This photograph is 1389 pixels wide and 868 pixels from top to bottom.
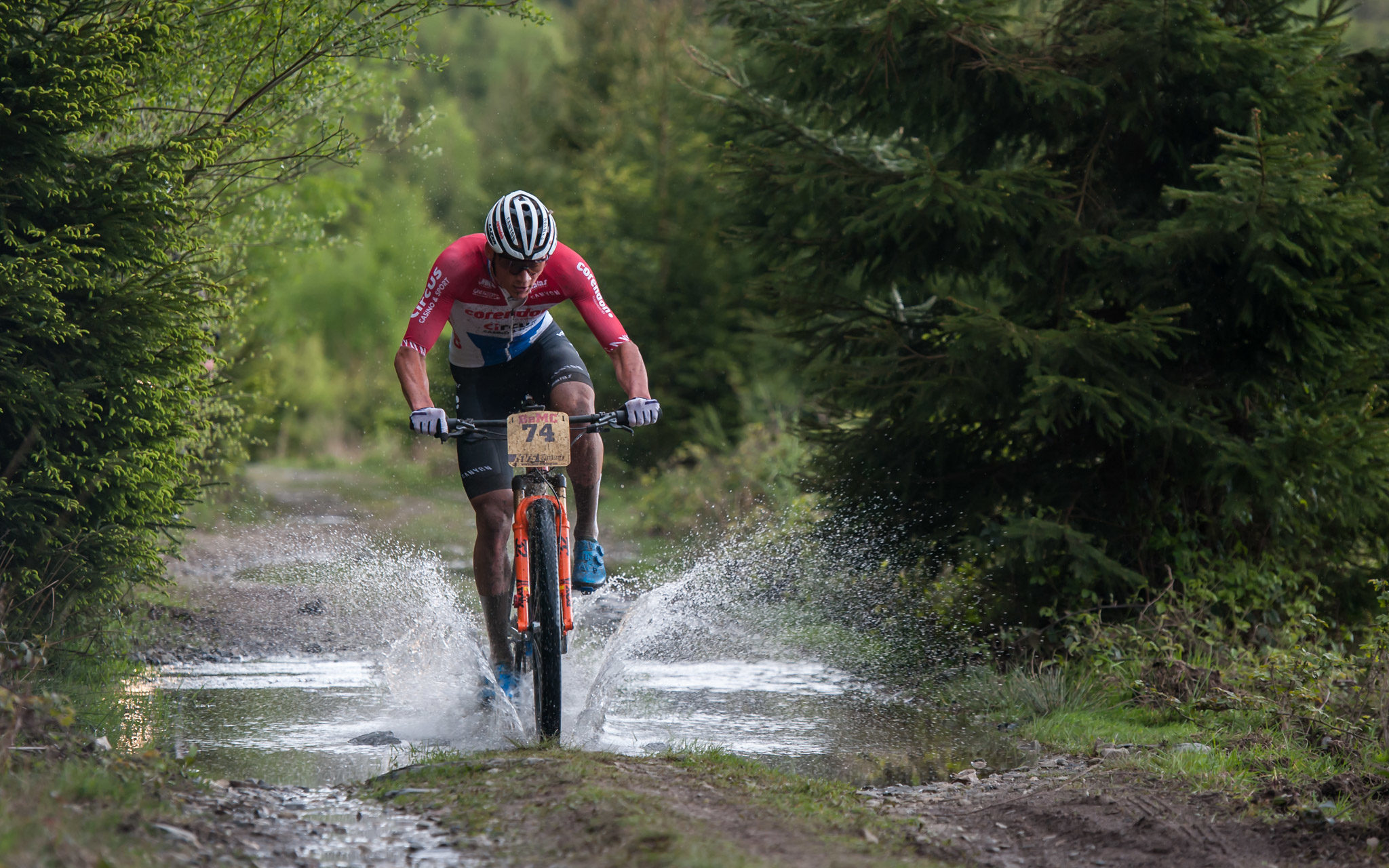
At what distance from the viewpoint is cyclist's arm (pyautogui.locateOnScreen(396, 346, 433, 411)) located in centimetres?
590

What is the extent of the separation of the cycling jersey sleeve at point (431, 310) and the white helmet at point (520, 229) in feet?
1.34

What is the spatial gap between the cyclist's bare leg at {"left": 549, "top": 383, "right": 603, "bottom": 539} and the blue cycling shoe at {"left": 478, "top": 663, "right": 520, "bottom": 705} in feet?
2.41

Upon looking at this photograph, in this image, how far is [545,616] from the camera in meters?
5.47

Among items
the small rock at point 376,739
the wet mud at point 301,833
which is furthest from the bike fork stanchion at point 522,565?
the wet mud at point 301,833

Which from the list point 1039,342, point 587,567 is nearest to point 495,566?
point 587,567

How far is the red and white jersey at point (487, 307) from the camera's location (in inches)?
241

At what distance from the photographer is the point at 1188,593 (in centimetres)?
737

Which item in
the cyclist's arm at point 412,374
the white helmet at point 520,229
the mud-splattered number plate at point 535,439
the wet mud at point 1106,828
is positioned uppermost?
the white helmet at point 520,229

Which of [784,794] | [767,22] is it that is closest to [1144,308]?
[767,22]

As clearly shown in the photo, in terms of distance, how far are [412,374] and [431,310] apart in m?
0.34

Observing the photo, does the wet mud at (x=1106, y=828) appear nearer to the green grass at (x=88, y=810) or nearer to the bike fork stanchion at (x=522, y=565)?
the bike fork stanchion at (x=522, y=565)

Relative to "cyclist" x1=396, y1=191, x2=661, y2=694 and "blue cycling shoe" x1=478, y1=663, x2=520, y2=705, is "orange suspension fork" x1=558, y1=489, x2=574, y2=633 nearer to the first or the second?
→ "cyclist" x1=396, y1=191, x2=661, y2=694

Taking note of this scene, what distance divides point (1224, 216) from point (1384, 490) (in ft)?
6.09

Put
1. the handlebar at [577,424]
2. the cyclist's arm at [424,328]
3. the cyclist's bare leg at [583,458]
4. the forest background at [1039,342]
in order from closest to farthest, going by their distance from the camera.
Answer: the handlebar at [577,424] → the cyclist's arm at [424,328] → the cyclist's bare leg at [583,458] → the forest background at [1039,342]
